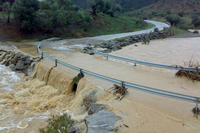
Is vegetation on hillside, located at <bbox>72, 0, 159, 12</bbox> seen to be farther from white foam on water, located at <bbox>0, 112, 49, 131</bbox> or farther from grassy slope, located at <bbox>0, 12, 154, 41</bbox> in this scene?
white foam on water, located at <bbox>0, 112, 49, 131</bbox>

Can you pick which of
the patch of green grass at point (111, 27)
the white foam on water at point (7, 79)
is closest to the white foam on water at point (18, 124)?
the white foam on water at point (7, 79)

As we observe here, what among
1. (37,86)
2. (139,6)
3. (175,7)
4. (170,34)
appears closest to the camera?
(37,86)

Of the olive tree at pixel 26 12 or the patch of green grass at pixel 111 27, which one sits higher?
the olive tree at pixel 26 12

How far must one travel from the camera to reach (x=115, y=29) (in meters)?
33.4

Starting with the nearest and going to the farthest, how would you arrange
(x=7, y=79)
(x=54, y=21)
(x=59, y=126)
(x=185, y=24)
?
1. (x=59, y=126)
2. (x=7, y=79)
3. (x=54, y=21)
4. (x=185, y=24)

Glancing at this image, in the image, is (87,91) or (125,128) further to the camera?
(87,91)

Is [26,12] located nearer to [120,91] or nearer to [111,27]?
[111,27]

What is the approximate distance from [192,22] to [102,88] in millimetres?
48651

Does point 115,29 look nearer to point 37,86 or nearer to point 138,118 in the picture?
point 37,86

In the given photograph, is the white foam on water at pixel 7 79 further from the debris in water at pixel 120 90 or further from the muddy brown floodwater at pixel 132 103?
the debris in water at pixel 120 90

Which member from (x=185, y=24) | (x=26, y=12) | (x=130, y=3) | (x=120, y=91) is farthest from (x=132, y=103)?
(x=130, y=3)

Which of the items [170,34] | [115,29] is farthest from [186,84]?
[115,29]

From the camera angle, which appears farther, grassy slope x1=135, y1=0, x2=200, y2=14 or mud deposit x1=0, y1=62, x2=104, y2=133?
grassy slope x1=135, y1=0, x2=200, y2=14

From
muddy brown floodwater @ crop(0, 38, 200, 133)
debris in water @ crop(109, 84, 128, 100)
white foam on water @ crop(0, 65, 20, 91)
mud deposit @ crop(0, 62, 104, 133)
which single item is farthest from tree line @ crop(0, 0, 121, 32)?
debris in water @ crop(109, 84, 128, 100)
